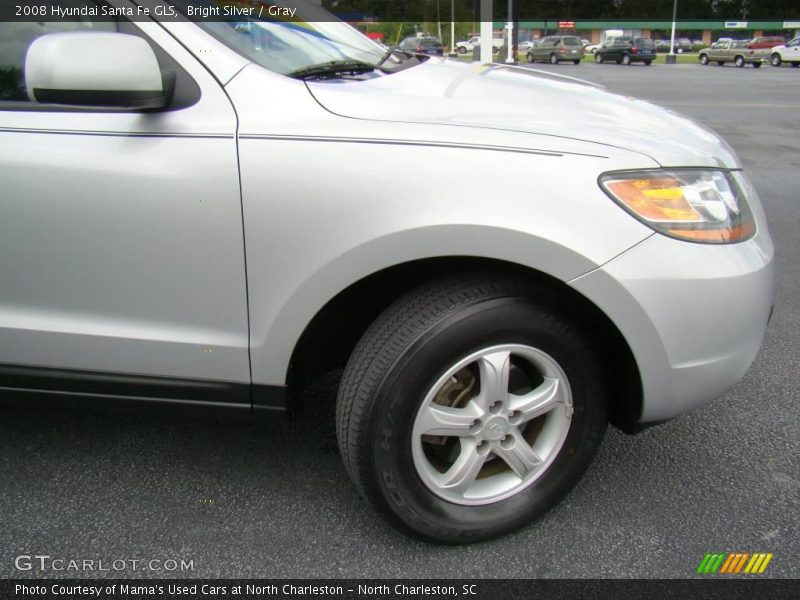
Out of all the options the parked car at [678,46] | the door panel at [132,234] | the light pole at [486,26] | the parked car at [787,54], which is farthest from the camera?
the parked car at [678,46]

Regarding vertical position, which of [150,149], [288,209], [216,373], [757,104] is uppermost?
[150,149]

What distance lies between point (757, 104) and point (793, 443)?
13486mm

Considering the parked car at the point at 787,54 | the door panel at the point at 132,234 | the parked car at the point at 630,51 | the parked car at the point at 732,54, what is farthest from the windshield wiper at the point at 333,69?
the parked car at the point at 630,51

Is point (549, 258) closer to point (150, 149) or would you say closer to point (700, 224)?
point (700, 224)

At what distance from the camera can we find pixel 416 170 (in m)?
1.65

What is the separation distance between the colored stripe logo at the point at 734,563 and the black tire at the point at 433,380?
0.45 m

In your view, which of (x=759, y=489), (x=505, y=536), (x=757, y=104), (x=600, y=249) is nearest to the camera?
(x=600, y=249)

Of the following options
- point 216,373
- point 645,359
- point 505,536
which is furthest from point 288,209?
point 505,536

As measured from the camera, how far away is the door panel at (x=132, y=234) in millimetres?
1698

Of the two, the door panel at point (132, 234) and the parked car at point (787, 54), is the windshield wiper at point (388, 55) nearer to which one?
the door panel at point (132, 234)

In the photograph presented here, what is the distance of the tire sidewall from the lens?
66.9 inches

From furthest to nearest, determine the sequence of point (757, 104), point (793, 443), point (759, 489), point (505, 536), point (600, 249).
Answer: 1. point (757, 104)
2. point (793, 443)
3. point (759, 489)
4. point (505, 536)
5. point (600, 249)

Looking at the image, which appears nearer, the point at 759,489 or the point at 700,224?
the point at 700,224

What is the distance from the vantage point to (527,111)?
6.09ft
